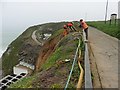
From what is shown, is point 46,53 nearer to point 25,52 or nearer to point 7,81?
point 7,81

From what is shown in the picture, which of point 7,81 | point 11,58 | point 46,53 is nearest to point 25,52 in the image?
point 11,58

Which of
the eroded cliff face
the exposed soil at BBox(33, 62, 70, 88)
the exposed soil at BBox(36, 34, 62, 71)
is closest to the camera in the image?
the exposed soil at BBox(33, 62, 70, 88)

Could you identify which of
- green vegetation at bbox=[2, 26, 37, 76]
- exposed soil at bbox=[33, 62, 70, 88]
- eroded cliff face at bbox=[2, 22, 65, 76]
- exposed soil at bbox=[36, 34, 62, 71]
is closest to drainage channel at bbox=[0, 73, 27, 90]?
exposed soil at bbox=[36, 34, 62, 71]

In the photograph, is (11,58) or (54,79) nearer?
(54,79)

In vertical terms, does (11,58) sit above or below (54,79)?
below

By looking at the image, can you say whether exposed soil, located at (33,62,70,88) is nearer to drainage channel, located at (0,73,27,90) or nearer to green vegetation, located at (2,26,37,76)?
drainage channel, located at (0,73,27,90)

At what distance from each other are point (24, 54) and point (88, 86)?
34910mm

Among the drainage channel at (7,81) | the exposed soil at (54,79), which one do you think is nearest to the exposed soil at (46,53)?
the drainage channel at (7,81)

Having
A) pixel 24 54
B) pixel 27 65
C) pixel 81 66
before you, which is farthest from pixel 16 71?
pixel 81 66

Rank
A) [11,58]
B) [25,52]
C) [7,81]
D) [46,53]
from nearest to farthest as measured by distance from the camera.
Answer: [46,53]
[7,81]
[25,52]
[11,58]

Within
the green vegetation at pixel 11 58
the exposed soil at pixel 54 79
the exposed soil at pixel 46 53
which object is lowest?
the green vegetation at pixel 11 58

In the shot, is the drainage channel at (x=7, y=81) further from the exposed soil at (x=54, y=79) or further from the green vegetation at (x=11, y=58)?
the exposed soil at (x=54, y=79)

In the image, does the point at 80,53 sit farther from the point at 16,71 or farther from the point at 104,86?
the point at 16,71

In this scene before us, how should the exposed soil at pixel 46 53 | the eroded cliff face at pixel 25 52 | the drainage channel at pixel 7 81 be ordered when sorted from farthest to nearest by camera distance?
the eroded cliff face at pixel 25 52 < the drainage channel at pixel 7 81 < the exposed soil at pixel 46 53
